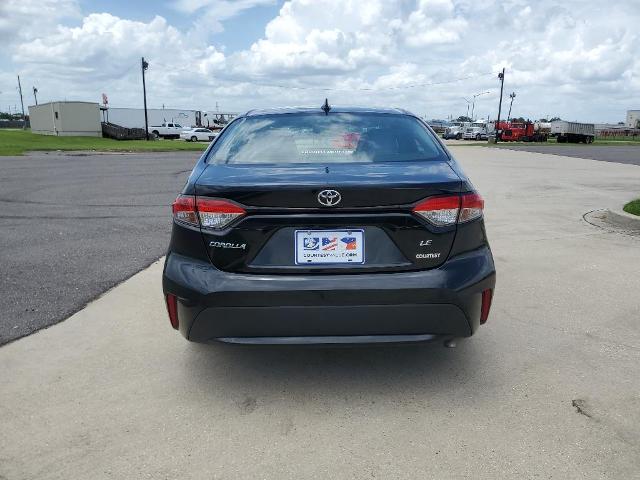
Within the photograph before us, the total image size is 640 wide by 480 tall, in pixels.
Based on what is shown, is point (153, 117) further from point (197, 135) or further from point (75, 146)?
point (75, 146)

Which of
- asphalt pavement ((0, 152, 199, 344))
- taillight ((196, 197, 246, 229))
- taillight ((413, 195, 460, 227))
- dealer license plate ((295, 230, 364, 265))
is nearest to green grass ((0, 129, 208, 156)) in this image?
asphalt pavement ((0, 152, 199, 344))

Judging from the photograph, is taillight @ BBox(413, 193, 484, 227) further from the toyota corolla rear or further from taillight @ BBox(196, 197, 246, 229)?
taillight @ BBox(196, 197, 246, 229)

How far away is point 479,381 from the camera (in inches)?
127

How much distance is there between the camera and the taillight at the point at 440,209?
110 inches

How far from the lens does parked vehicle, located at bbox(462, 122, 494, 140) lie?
64000 millimetres

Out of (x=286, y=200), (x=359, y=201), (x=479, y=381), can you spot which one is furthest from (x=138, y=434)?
(x=479, y=381)

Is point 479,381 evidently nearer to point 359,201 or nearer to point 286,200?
point 359,201

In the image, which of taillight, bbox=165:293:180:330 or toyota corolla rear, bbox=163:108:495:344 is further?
taillight, bbox=165:293:180:330

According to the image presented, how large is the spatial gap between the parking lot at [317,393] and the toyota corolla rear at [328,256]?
25 centimetres

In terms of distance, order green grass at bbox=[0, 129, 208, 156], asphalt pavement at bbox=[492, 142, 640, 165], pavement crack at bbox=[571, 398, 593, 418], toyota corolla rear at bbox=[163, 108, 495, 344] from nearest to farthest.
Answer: toyota corolla rear at bbox=[163, 108, 495, 344] → pavement crack at bbox=[571, 398, 593, 418] → asphalt pavement at bbox=[492, 142, 640, 165] → green grass at bbox=[0, 129, 208, 156]

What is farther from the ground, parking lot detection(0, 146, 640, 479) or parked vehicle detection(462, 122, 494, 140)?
parking lot detection(0, 146, 640, 479)

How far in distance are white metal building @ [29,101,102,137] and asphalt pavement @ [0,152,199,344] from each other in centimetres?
3840

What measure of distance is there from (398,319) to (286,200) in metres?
0.84

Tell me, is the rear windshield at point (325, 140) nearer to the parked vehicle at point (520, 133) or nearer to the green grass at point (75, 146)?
the green grass at point (75, 146)
